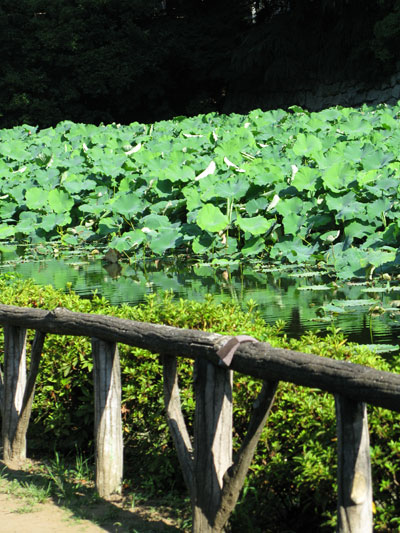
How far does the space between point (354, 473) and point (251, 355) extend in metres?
0.59

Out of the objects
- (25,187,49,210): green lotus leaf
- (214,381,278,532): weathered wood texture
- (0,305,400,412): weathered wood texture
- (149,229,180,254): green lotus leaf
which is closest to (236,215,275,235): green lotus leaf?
(149,229,180,254): green lotus leaf

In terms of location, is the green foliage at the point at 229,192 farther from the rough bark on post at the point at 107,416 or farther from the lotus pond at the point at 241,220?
the rough bark on post at the point at 107,416

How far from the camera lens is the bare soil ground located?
3.63m

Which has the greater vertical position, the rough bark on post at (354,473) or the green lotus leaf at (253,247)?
the green lotus leaf at (253,247)

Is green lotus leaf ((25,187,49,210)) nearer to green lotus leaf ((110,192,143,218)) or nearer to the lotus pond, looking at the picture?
the lotus pond

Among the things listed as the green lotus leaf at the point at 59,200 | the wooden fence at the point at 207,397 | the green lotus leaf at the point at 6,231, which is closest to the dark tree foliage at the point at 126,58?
Answer: the green lotus leaf at the point at 59,200

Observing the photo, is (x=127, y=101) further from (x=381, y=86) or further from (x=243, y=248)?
(x=243, y=248)

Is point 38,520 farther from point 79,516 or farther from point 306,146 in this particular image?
point 306,146

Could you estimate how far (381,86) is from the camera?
Answer: 61.4ft

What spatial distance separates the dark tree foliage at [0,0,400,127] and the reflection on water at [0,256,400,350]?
13.9 meters

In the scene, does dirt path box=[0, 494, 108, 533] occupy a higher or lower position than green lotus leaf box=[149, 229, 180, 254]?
lower

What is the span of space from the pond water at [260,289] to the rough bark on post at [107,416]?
1.60 metres

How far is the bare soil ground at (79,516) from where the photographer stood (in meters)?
3.63

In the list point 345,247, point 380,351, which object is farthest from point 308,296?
point 380,351
